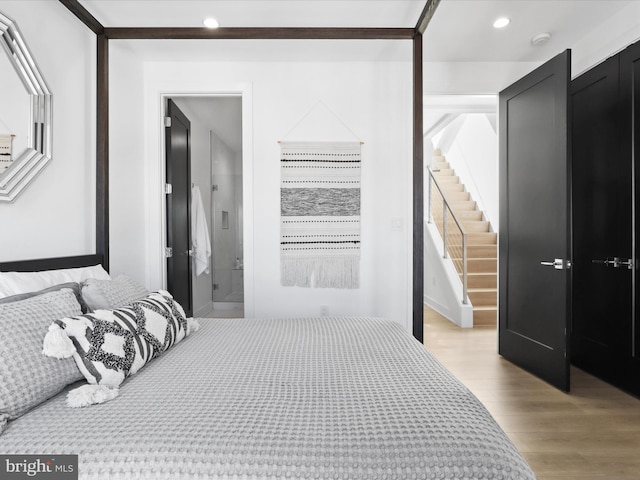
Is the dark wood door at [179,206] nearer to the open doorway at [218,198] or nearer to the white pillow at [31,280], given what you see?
the open doorway at [218,198]

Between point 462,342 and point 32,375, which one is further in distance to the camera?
point 462,342

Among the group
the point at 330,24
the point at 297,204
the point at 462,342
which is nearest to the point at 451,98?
the point at 330,24

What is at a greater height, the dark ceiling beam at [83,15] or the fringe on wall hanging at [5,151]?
the dark ceiling beam at [83,15]

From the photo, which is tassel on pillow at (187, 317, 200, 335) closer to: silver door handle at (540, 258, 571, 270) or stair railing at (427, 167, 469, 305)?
silver door handle at (540, 258, 571, 270)

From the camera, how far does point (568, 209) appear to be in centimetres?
254

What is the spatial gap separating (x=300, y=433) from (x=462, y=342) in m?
3.25

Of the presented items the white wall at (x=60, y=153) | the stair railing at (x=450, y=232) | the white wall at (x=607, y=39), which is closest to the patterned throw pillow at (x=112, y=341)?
the white wall at (x=60, y=153)

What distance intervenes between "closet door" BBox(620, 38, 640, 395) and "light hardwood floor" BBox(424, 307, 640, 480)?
0.19 metres

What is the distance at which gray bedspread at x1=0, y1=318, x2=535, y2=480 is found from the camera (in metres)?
0.87

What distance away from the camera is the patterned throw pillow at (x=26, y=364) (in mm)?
1021

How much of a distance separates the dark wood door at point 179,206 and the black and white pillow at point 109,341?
6.19ft

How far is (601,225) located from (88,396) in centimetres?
325

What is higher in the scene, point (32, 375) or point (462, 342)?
point (32, 375)

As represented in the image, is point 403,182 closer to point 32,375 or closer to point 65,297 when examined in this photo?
point 65,297
